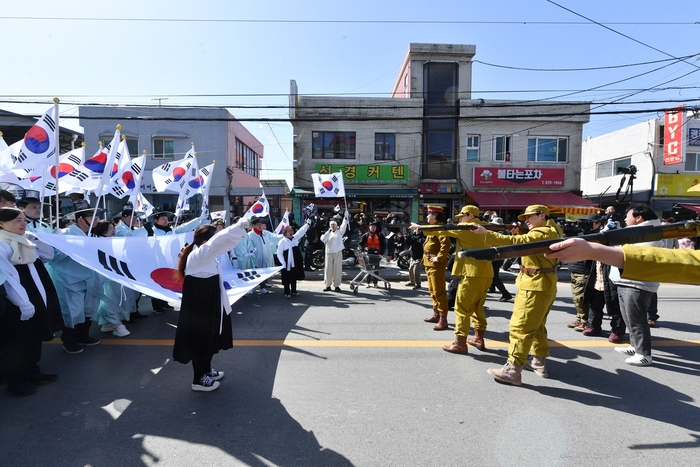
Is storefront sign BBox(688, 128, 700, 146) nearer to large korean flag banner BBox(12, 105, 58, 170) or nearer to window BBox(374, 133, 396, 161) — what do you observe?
window BBox(374, 133, 396, 161)

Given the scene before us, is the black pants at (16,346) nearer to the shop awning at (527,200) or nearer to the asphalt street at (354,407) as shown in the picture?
the asphalt street at (354,407)

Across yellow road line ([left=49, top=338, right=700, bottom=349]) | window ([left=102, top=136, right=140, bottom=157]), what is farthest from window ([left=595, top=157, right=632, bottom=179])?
window ([left=102, top=136, right=140, bottom=157])

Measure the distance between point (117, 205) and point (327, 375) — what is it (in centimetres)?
2084

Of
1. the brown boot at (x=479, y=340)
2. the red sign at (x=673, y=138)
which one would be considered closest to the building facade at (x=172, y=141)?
the brown boot at (x=479, y=340)

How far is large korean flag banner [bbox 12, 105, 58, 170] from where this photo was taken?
578cm

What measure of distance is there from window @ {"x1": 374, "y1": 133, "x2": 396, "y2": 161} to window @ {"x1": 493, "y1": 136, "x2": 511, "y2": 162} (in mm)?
5016

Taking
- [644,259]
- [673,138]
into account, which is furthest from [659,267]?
[673,138]

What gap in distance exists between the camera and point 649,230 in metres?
2.12

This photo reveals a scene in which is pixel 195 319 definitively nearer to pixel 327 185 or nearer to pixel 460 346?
pixel 460 346

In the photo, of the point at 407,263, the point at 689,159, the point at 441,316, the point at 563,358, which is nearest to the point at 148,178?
the point at 407,263

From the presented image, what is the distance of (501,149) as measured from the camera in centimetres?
1970

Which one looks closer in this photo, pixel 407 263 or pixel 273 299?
pixel 273 299

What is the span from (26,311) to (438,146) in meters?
18.6

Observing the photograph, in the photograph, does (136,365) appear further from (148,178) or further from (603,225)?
(148,178)
